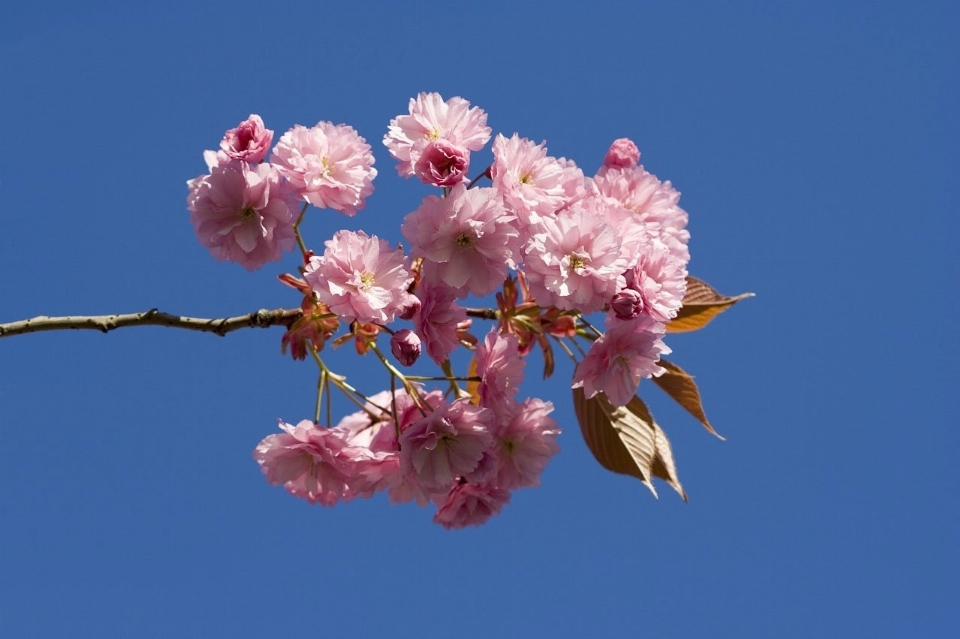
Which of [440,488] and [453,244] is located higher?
[453,244]

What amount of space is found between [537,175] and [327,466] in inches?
30.7

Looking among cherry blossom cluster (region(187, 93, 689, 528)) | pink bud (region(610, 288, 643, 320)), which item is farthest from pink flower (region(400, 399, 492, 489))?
pink bud (region(610, 288, 643, 320))

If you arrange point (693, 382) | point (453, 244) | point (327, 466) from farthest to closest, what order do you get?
point (693, 382), point (327, 466), point (453, 244)

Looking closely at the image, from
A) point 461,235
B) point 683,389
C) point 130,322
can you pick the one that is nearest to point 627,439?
point 683,389

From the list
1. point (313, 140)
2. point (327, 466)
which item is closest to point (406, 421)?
point (327, 466)

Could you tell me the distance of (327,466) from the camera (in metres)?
2.04

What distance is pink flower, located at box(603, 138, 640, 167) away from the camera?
7.13 ft

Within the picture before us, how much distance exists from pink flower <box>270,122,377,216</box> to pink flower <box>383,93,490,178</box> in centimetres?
7

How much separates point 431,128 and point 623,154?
0.49m

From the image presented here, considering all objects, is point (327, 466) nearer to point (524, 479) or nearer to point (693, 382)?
point (524, 479)

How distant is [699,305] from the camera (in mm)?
2271

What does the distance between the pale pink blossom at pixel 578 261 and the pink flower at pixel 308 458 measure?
0.58 meters

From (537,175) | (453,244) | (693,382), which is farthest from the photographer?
(693,382)

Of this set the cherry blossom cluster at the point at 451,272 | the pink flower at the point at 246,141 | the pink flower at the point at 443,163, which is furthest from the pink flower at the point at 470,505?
the pink flower at the point at 246,141
